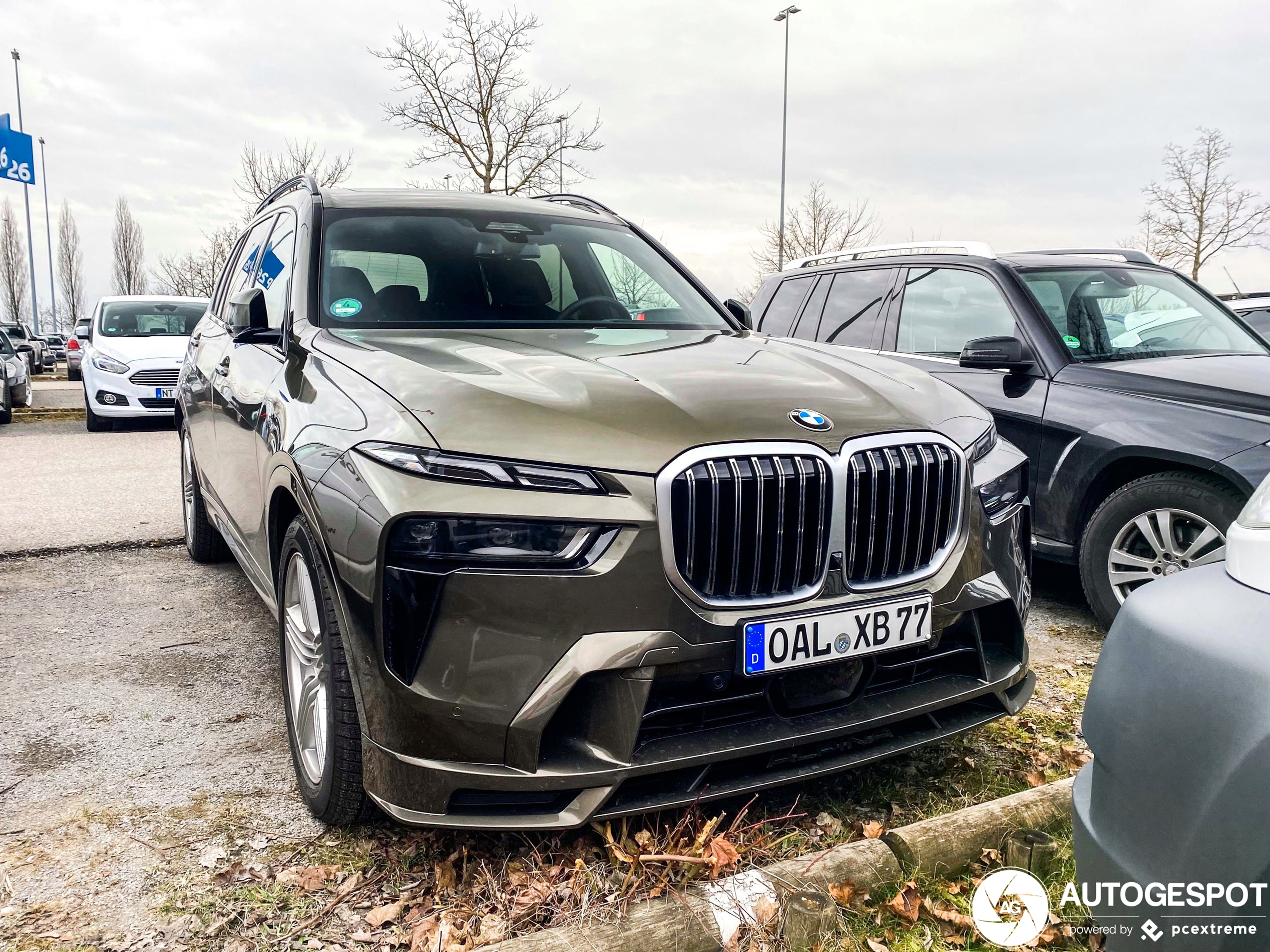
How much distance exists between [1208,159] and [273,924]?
93.7 ft

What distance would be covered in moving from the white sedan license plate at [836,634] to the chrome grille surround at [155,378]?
12247mm

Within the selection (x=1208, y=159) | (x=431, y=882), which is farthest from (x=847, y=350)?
(x=1208, y=159)

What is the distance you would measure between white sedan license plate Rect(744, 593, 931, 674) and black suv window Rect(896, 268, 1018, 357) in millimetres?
3031

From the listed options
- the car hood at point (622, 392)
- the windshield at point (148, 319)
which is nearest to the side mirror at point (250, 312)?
the car hood at point (622, 392)

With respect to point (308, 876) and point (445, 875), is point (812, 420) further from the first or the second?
point (308, 876)

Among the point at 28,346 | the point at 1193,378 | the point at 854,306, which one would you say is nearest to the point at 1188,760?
the point at 1193,378

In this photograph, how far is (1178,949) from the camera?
1421 millimetres

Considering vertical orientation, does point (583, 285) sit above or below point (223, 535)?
above

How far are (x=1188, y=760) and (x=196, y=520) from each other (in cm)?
521

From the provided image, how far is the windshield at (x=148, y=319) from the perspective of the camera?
43.4 feet

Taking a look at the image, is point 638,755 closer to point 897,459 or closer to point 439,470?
point 439,470

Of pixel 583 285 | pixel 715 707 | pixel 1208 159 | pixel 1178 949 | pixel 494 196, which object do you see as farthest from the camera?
pixel 1208 159

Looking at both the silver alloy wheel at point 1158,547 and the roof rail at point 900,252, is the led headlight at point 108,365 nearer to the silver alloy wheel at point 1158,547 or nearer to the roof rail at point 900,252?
the roof rail at point 900,252

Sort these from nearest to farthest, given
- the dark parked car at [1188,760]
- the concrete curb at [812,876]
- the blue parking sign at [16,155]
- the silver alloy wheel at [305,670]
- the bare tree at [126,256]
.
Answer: the dark parked car at [1188,760] < the concrete curb at [812,876] < the silver alloy wheel at [305,670] < the blue parking sign at [16,155] < the bare tree at [126,256]
